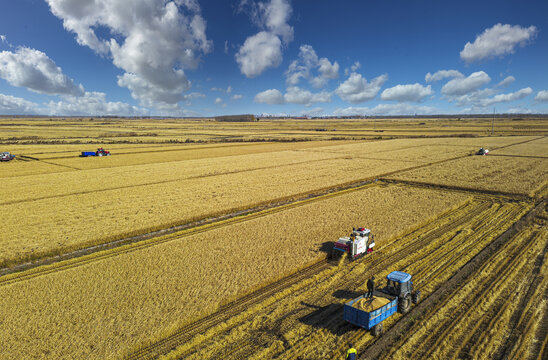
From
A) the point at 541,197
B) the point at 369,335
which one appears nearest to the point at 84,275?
the point at 369,335

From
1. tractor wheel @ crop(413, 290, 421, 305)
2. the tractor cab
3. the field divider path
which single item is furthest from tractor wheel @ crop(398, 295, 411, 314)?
the field divider path

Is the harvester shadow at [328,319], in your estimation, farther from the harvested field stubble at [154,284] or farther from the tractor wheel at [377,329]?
the harvested field stubble at [154,284]

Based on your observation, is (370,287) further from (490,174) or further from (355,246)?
(490,174)

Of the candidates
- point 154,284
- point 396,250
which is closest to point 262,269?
point 154,284

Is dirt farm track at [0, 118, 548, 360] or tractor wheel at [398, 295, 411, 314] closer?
dirt farm track at [0, 118, 548, 360]

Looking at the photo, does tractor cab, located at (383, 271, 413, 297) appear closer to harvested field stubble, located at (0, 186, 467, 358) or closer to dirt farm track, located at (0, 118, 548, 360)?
dirt farm track, located at (0, 118, 548, 360)

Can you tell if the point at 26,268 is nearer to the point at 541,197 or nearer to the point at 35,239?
the point at 35,239
